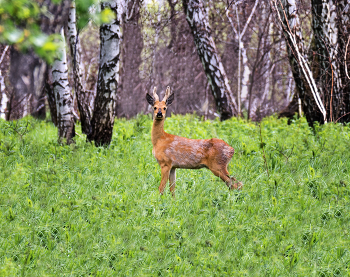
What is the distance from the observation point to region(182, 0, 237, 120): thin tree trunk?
13438mm

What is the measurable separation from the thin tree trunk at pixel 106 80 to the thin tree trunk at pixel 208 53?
4.41m

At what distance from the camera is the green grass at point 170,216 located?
4375mm

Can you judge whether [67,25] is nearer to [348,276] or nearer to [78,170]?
[78,170]

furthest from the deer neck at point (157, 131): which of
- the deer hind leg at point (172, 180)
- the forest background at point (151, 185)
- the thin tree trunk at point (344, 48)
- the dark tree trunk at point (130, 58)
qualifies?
the dark tree trunk at point (130, 58)

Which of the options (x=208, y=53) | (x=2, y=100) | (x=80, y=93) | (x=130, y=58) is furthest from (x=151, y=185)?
(x=2, y=100)

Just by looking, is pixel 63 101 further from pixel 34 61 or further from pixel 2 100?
pixel 2 100

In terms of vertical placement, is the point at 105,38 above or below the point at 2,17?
above

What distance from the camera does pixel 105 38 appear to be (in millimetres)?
9492

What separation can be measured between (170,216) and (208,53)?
883 cm

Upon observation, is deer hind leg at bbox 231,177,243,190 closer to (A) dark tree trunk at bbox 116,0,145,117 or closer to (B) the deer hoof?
(B) the deer hoof

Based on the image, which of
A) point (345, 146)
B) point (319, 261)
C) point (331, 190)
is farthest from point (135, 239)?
point (345, 146)

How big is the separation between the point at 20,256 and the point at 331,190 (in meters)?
4.51

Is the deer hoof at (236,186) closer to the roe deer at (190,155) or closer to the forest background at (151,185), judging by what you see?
the roe deer at (190,155)

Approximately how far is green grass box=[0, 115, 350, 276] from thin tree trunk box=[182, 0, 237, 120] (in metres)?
5.11
